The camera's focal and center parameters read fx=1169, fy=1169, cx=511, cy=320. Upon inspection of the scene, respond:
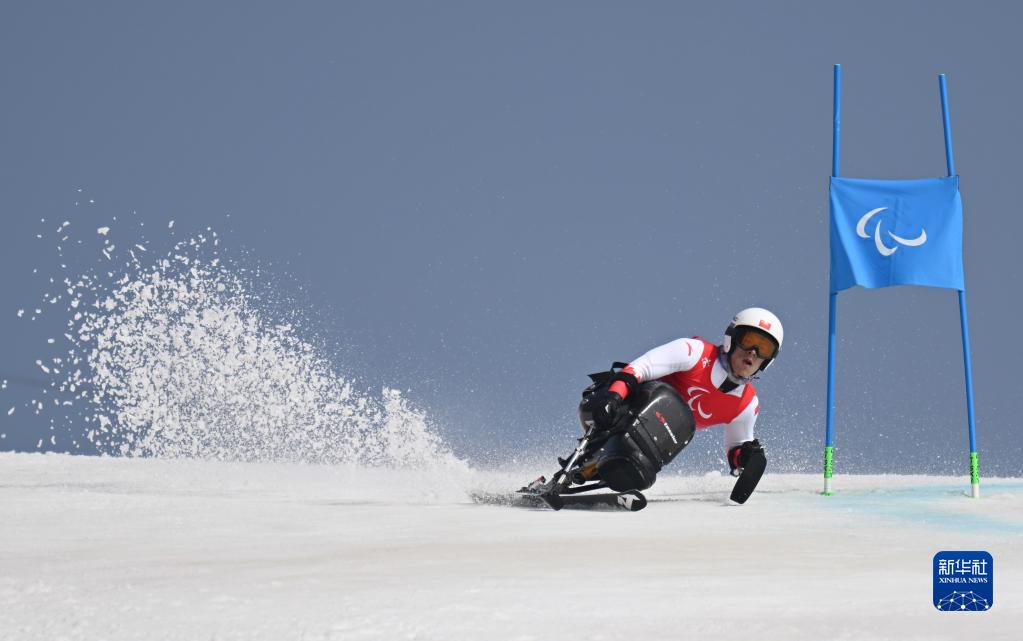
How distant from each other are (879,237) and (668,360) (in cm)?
288

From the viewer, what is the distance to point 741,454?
32.6 ft

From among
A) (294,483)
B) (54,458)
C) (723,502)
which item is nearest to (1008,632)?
(723,502)

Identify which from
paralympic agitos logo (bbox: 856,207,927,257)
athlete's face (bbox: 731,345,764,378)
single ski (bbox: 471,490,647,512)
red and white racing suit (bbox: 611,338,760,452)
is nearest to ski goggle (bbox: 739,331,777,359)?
athlete's face (bbox: 731,345,764,378)

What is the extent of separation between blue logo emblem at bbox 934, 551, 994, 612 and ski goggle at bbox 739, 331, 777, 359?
3676 millimetres

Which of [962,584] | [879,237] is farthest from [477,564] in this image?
[879,237]

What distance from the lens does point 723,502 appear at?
10141 millimetres

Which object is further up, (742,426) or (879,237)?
(879,237)

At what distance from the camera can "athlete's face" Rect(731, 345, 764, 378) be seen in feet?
31.0

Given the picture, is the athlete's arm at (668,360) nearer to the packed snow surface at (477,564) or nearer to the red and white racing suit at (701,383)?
the red and white racing suit at (701,383)

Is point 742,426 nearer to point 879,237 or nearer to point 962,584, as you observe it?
point 879,237

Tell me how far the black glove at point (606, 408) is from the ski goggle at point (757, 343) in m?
1.16

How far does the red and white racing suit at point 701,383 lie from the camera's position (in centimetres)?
938

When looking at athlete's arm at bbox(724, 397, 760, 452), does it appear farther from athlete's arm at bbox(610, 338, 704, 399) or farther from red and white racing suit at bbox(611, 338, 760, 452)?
athlete's arm at bbox(610, 338, 704, 399)

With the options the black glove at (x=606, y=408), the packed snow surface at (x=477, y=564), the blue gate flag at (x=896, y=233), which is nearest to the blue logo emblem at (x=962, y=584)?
the packed snow surface at (x=477, y=564)
